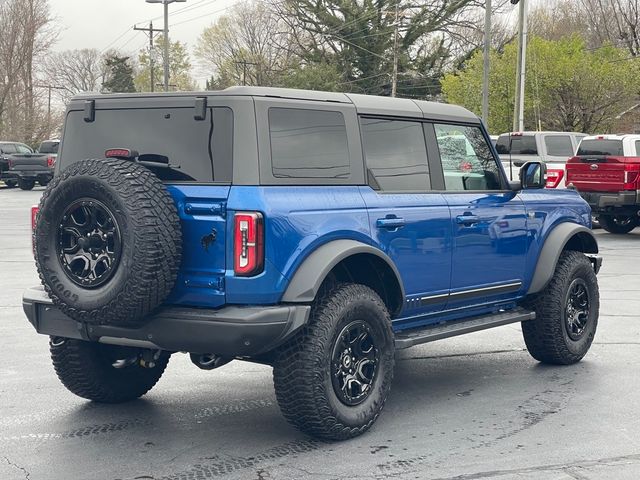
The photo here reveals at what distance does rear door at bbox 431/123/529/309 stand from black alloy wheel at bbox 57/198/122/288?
7.75 ft

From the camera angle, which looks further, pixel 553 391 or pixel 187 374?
pixel 187 374

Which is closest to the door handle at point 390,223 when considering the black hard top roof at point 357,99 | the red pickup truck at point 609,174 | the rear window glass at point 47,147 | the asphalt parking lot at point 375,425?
the black hard top roof at point 357,99

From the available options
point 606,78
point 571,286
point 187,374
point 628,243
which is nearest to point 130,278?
point 187,374

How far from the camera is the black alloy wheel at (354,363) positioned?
18.2 ft

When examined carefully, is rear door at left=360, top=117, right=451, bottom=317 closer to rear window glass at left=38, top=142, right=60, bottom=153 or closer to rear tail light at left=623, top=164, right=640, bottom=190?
rear tail light at left=623, top=164, right=640, bottom=190

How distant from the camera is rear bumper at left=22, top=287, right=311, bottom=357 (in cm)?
512

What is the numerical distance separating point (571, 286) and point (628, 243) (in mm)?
11582

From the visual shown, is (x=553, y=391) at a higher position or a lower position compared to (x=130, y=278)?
lower

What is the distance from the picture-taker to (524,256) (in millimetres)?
7293

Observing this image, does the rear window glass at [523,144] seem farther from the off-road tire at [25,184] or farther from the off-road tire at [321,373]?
the off-road tire at [25,184]

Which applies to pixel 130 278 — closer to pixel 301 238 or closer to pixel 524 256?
pixel 301 238

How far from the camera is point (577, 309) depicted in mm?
7832

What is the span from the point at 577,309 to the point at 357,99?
9.27 feet

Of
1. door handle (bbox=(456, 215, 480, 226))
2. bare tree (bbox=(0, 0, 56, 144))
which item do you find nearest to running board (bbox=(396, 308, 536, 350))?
door handle (bbox=(456, 215, 480, 226))
